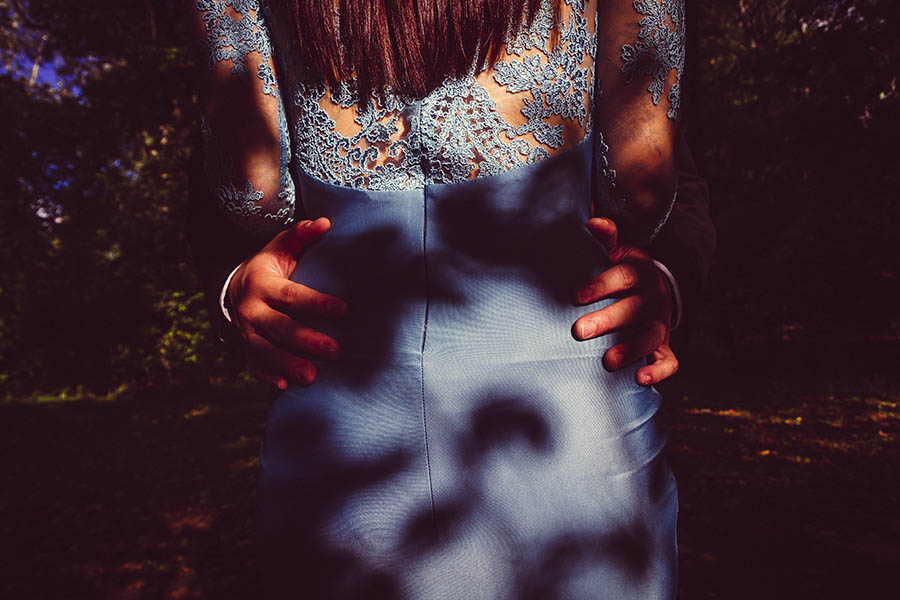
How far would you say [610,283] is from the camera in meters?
1.18

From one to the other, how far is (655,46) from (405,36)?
506mm

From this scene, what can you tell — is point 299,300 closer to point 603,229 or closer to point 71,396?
point 603,229

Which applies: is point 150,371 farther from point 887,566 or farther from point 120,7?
point 887,566

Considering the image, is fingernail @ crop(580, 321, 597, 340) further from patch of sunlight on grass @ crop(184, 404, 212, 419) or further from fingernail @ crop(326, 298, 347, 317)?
patch of sunlight on grass @ crop(184, 404, 212, 419)

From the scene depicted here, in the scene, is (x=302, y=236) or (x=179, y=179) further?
(x=179, y=179)

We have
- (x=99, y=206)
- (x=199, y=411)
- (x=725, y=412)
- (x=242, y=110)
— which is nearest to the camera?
(x=242, y=110)

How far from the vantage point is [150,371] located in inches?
667

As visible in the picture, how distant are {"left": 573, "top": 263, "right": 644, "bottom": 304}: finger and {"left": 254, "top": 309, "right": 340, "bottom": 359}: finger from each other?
468 millimetres

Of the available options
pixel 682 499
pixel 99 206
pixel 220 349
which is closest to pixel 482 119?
pixel 220 349

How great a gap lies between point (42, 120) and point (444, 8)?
66.0 feet

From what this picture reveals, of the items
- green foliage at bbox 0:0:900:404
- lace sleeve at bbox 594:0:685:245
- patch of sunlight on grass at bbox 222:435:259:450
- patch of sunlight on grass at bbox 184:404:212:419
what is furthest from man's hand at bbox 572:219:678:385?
patch of sunlight on grass at bbox 184:404:212:419

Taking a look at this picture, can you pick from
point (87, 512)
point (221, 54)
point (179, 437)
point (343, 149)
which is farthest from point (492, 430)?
point (179, 437)

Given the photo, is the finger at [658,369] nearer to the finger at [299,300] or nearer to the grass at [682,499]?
the finger at [299,300]

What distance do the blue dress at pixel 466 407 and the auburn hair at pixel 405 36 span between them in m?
0.05
